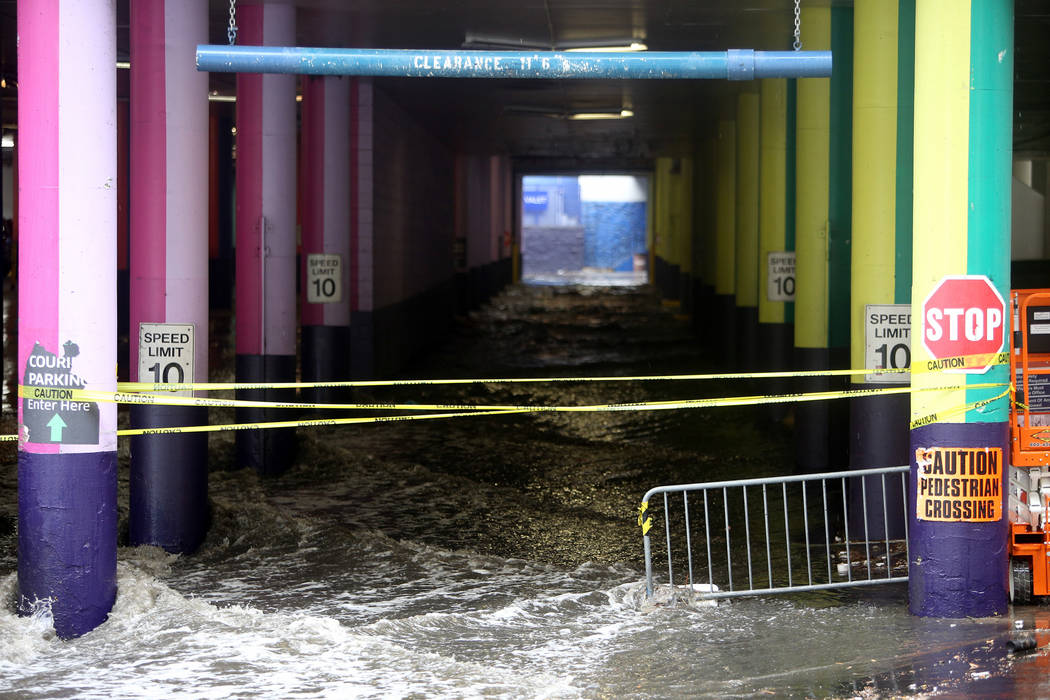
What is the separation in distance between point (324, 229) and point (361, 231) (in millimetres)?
2453

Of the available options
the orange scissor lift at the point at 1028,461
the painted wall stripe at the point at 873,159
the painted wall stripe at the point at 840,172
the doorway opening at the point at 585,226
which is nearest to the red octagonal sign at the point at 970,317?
the orange scissor lift at the point at 1028,461

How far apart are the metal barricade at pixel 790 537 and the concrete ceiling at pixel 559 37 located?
5083mm

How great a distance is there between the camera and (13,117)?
26.9 meters

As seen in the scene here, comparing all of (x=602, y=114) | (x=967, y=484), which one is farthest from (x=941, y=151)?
(x=602, y=114)

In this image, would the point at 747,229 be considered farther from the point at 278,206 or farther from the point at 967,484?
the point at 967,484

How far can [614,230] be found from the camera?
8131 centimetres

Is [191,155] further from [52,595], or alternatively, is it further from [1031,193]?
[1031,193]

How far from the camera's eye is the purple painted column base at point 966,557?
7.86m

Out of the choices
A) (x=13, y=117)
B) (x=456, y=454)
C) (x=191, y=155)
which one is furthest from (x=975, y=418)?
(x=13, y=117)

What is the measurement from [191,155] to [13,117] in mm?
18466

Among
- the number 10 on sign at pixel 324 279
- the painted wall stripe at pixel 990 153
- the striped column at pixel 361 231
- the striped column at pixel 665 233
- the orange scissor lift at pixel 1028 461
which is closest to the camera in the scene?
the painted wall stripe at pixel 990 153

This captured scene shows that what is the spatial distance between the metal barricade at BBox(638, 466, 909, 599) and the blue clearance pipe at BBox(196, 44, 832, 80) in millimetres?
2622

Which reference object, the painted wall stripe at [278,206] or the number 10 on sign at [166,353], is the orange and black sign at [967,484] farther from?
the painted wall stripe at [278,206]

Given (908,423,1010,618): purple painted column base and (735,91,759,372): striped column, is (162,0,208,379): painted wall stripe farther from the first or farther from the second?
(735,91,759,372): striped column
